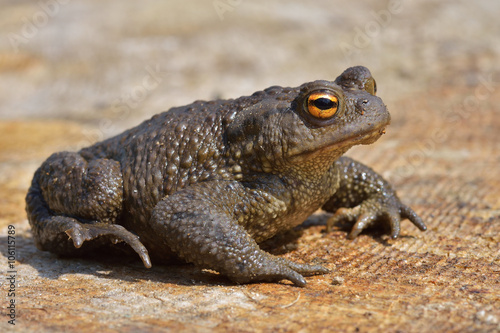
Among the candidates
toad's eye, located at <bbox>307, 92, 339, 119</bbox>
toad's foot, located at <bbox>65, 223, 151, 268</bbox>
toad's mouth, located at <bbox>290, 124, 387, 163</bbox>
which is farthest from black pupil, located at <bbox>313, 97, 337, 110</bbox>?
toad's foot, located at <bbox>65, 223, 151, 268</bbox>

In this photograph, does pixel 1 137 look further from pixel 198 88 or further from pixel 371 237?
pixel 371 237

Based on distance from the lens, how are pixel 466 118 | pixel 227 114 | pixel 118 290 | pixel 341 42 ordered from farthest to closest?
pixel 341 42, pixel 466 118, pixel 227 114, pixel 118 290

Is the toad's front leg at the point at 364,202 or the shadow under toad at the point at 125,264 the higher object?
the toad's front leg at the point at 364,202

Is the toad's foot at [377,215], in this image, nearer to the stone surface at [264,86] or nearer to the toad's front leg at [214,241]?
the stone surface at [264,86]

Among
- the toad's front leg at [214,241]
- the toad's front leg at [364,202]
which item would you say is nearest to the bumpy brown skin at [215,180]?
the toad's front leg at [214,241]

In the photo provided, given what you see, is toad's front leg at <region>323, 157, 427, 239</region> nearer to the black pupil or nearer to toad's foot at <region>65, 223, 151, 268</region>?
the black pupil

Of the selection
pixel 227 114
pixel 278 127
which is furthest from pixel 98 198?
pixel 278 127
